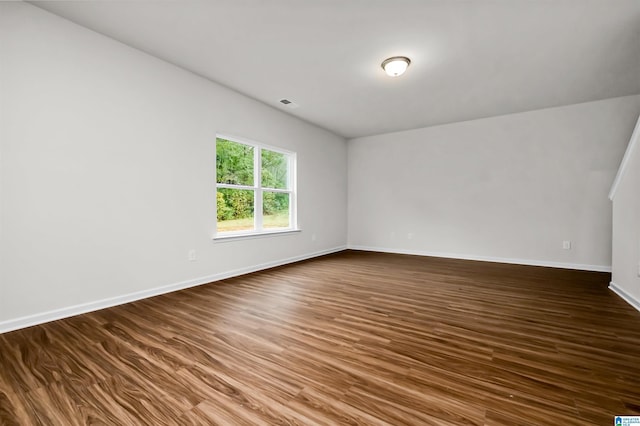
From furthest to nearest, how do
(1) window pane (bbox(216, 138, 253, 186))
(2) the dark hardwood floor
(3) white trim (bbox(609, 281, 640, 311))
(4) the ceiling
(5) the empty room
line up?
(1) window pane (bbox(216, 138, 253, 186)), (3) white trim (bbox(609, 281, 640, 311)), (4) the ceiling, (5) the empty room, (2) the dark hardwood floor

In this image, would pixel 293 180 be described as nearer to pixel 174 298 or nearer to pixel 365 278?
pixel 365 278

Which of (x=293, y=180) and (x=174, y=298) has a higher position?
(x=293, y=180)

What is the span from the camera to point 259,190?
441 centimetres

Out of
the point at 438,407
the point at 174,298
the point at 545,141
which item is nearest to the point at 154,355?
the point at 174,298

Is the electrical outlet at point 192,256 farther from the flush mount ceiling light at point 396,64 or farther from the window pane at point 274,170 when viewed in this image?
the flush mount ceiling light at point 396,64

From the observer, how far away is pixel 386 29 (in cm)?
256

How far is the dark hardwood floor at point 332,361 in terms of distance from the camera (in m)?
1.29

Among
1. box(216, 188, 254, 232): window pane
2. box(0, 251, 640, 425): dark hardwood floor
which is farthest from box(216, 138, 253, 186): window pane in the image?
box(0, 251, 640, 425): dark hardwood floor

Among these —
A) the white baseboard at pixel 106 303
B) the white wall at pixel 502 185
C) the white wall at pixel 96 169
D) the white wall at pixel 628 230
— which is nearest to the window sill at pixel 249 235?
the white wall at pixel 96 169

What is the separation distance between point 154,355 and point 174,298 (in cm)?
128

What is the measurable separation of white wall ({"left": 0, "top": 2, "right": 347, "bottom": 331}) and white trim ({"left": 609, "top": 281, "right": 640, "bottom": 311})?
4.45 meters

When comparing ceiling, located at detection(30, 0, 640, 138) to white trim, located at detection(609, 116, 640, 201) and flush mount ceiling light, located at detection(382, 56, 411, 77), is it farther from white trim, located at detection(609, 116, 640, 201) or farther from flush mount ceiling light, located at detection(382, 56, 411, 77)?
white trim, located at detection(609, 116, 640, 201)

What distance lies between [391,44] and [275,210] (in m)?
3.02

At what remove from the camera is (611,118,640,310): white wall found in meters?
2.67
